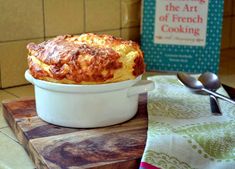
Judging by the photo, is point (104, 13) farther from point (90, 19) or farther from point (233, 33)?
point (233, 33)

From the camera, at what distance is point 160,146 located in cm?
61

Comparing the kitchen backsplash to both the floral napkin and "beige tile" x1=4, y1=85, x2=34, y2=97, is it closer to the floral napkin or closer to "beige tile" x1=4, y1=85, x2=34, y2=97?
"beige tile" x1=4, y1=85, x2=34, y2=97

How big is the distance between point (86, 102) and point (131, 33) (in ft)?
1.79

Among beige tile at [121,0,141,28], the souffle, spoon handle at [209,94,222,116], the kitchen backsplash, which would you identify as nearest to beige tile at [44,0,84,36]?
the kitchen backsplash

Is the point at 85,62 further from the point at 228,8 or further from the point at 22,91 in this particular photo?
the point at 228,8

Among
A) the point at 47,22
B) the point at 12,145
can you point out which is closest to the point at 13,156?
the point at 12,145

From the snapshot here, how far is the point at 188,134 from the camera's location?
2.12ft

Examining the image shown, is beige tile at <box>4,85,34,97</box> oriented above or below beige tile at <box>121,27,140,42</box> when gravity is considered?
below

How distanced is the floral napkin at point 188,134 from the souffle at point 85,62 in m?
0.10

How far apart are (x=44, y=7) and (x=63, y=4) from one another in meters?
0.05

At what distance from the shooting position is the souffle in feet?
2.19

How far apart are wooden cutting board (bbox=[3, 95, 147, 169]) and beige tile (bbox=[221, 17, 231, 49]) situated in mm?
671

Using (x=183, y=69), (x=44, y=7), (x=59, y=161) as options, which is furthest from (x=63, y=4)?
(x=59, y=161)

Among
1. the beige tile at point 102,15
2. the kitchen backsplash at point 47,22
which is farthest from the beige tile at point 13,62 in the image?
the beige tile at point 102,15
